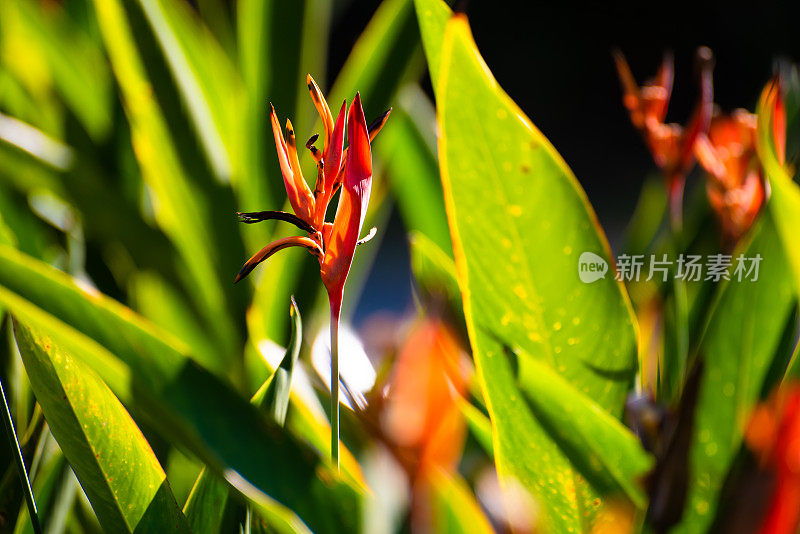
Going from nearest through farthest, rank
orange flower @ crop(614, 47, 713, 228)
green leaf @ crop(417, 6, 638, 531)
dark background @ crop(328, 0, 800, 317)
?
green leaf @ crop(417, 6, 638, 531) → orange flower @ crop(614, 47, 713, 228) → dark background @ crop(328, 0, 800, 317)

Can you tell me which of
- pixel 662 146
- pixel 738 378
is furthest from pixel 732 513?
pixel 662 146

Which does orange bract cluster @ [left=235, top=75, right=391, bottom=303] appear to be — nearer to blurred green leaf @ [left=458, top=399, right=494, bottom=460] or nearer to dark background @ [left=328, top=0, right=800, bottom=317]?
blurred green leaf @ [left=458, top=399, right=494, bottom=460]

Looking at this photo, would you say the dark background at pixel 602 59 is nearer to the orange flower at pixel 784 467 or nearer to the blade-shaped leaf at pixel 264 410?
the blade-shaped leaf at pixel 264 410

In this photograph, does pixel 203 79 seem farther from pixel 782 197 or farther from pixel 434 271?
pixel 782 197

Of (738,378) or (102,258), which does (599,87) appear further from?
(738,378)

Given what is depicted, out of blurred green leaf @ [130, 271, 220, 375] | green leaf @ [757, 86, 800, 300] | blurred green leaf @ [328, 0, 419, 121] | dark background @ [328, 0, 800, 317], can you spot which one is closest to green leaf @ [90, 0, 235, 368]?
blurred green leaf @ [130, 271, 220, 375]
